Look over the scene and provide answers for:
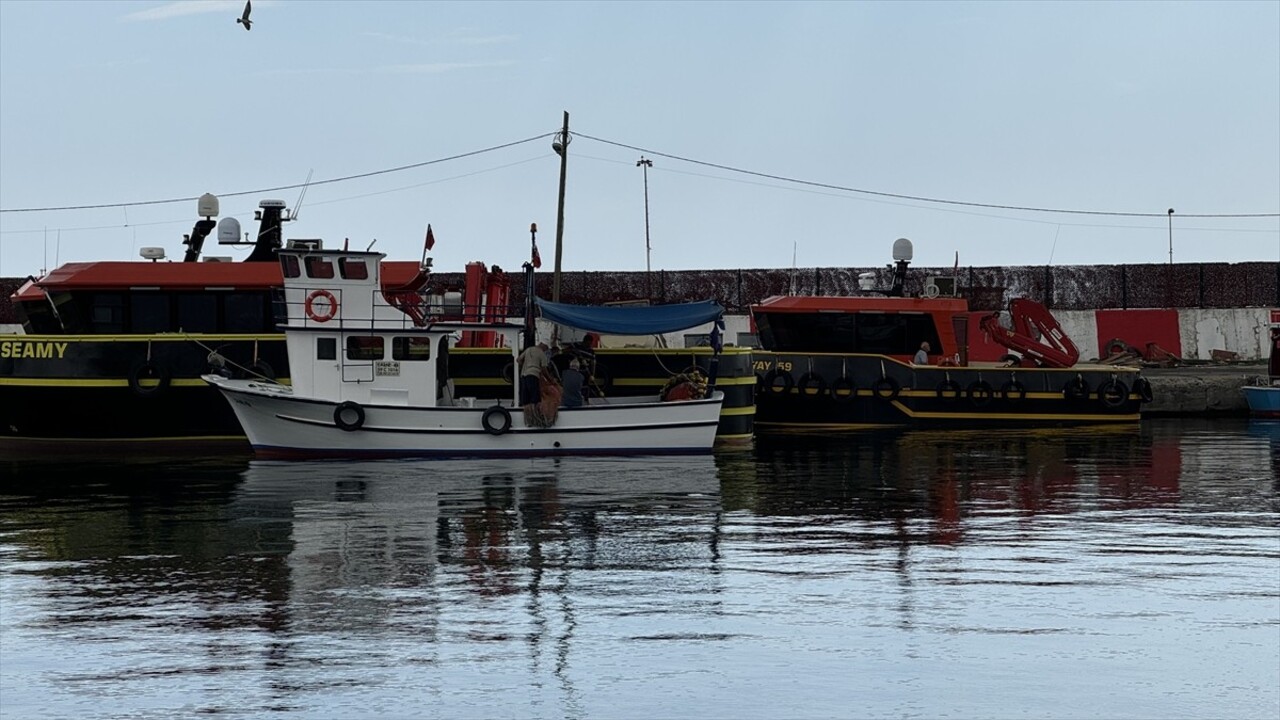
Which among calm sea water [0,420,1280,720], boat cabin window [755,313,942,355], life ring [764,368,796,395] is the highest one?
boat cabin window [755,313,942,355]

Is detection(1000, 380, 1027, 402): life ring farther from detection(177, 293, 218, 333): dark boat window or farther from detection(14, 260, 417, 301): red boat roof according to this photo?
detection(177, 293, 218, 333): dark boat window

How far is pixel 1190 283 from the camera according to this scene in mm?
55344

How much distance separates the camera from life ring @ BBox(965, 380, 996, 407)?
3497cm

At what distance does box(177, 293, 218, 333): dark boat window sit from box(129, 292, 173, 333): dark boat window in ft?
0.84

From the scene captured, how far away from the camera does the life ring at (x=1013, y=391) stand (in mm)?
35250

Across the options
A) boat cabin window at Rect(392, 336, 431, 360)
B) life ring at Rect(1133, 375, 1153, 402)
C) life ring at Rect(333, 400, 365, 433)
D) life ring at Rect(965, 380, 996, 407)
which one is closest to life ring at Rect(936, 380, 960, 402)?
life ring at Rect(965, 380, 996, 407)

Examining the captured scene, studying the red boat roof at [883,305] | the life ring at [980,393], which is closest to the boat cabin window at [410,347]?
the red boat roof at [883,305]

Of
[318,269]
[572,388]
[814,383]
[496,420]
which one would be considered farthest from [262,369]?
[814,383]

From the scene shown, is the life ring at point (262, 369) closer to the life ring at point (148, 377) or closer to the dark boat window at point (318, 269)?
the life ring at point (148, 377)

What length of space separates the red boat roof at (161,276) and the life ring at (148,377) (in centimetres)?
171

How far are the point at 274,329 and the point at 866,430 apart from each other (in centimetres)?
1241

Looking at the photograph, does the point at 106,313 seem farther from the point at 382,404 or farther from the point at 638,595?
the point at 638,595

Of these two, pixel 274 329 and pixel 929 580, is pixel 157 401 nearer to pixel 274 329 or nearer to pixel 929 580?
pixel 274 329

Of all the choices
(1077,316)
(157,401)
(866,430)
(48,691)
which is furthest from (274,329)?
(1077,316)
